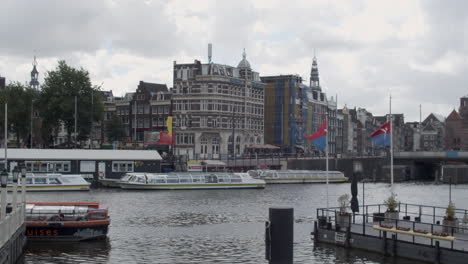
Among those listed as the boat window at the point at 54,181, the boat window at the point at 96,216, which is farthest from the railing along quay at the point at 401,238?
the boat window at the point at 54,181

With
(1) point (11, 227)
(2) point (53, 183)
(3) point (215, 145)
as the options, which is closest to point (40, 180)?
(2) point (53, 183)

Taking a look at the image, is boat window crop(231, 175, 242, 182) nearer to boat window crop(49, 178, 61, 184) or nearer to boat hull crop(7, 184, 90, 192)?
boat hull crop(7, 184, 90, 192)

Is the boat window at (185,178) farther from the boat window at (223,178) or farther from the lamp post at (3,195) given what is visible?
the lamp post at (3,195)

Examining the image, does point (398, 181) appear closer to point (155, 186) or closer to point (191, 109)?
point (191, 109)

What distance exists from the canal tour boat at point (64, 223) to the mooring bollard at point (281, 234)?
25.8m

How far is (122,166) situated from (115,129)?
41379 millimetres

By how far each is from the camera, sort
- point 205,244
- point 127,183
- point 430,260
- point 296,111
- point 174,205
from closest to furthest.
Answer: point 430,260
point 205,244
point 174,205
point 127,183
point 296,111

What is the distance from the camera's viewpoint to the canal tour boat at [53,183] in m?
80.3

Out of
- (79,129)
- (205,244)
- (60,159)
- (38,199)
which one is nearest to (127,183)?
(60,159)

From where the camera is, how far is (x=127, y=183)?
86.6 meters

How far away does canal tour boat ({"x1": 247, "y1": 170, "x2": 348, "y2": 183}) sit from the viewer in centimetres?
10788

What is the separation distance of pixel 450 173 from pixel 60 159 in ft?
216

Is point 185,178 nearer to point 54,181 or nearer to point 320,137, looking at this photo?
point 54,181

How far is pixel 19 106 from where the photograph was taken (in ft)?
398
